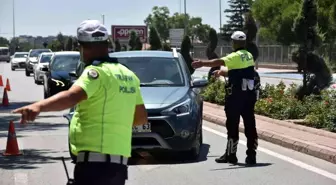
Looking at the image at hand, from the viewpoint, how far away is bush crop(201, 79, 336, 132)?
13.1 metres

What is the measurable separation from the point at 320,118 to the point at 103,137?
9.44 metres

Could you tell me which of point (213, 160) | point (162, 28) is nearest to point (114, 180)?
point (213, 160)

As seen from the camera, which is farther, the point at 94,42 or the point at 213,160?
the point at 213,160

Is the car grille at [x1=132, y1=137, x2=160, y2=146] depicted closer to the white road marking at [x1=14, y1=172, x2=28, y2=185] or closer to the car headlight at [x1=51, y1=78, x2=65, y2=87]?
the white road marking at [x1=14, y1=172, x2=28, y2=185]

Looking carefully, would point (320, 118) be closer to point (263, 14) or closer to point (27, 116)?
point (27, 116)

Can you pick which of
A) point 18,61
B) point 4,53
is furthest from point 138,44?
point 4,53

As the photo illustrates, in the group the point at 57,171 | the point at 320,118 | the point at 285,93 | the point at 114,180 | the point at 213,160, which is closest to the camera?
the point at 114,180

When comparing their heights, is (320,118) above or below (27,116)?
below

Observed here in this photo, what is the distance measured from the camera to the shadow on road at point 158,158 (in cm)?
1013

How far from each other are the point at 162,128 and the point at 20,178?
206 cm

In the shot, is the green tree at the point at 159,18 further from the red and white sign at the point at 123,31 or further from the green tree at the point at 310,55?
the green tree at the point at 310,55

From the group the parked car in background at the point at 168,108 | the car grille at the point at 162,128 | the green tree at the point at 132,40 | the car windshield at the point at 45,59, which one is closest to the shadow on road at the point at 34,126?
the parked car in background at the point at 168,108

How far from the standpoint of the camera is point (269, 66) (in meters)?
63.9

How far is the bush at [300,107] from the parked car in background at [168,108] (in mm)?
3079
